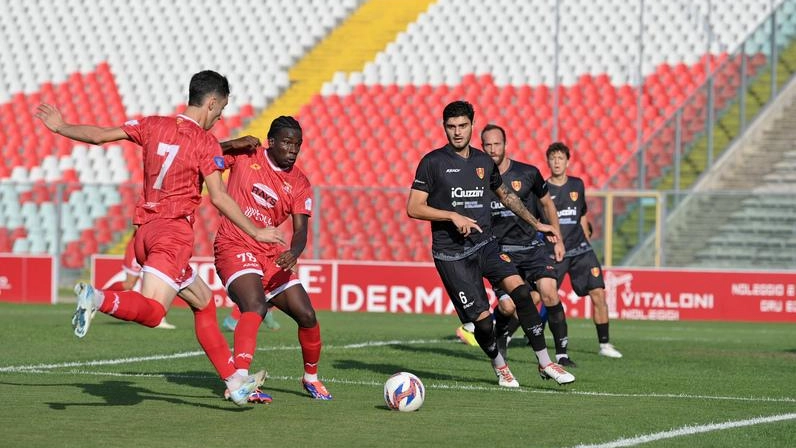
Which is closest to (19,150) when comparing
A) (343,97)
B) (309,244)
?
(343,97)

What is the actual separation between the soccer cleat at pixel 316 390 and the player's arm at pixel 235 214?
165 cm

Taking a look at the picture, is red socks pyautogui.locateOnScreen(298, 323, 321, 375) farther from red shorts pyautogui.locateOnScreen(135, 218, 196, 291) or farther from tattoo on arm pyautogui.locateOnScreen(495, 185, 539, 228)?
tattoo on arm pyautogui.locateOnScreen(495, 185, 539, 228)

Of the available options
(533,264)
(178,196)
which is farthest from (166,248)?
(533,264)

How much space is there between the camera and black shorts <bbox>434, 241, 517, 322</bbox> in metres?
10.5

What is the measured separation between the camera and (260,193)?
959cm

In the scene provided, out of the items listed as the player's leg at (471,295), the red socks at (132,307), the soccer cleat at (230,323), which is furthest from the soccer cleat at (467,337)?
the red socks at (132,307)

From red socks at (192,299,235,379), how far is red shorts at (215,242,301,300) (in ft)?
1.89

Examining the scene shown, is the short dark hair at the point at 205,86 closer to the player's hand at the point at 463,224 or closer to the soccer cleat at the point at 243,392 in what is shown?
the soccer cleat at the point at 243,392

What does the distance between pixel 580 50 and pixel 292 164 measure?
23.5 meters

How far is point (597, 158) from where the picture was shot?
93.4 feet

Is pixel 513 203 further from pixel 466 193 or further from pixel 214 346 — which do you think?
pixel 214 346

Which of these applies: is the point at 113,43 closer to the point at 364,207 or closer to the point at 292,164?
the point at 364,207

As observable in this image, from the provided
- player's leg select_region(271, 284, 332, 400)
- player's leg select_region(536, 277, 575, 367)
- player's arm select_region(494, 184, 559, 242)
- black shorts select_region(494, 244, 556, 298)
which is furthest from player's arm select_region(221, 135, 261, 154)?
player's leg select_region(536, 277, 575, 367)

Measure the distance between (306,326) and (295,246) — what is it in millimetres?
645
